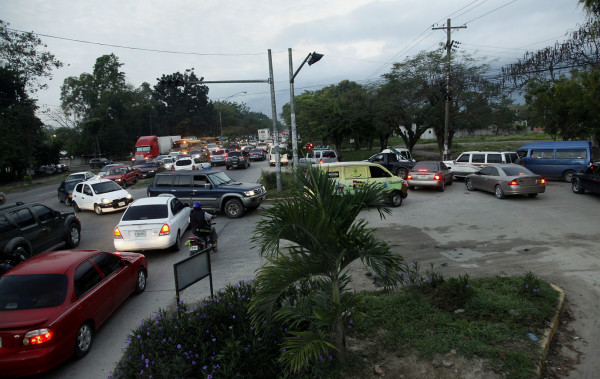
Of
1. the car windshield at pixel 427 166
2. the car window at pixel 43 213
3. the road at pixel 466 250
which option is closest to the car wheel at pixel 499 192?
the road at pixel 466 250

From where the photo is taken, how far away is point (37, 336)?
15.1 ft

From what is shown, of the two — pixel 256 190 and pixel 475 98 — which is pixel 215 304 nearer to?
pixel 256 190

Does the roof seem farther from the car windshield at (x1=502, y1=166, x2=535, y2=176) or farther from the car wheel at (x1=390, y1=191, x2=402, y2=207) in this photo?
the car windshield at (x1=502, y1=166, x2=535, y2=176)

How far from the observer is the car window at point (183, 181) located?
15.0 metres

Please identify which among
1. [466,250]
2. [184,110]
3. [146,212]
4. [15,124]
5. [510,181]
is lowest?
[466,250]

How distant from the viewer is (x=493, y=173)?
54.1 feet

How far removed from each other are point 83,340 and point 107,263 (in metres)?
1.52

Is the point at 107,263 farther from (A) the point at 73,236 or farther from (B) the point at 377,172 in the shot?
(B) the point at 377,172

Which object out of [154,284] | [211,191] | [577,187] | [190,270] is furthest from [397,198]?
[190,270]

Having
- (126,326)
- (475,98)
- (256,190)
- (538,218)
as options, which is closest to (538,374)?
Result: (126,326)

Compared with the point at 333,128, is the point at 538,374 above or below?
below

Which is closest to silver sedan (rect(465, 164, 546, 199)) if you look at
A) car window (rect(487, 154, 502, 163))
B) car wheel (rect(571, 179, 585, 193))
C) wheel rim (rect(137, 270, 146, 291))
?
car wheel (rect(571, 179, 585, 193))

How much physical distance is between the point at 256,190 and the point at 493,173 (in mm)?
10533

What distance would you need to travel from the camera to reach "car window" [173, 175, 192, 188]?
1499cm
